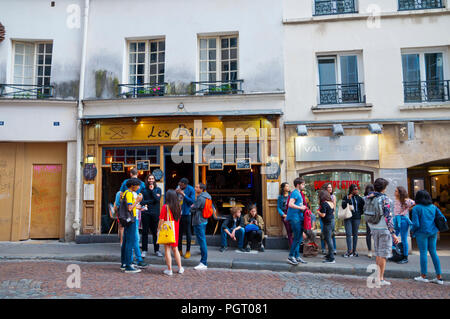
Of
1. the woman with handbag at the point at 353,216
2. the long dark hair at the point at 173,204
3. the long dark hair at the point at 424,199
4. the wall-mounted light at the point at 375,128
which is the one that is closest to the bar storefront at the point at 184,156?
the woman with handbag at the point at 353,216

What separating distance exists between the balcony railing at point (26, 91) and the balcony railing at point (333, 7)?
28.0 feet

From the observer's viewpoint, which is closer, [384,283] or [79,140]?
[384,283]

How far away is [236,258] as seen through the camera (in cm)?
770

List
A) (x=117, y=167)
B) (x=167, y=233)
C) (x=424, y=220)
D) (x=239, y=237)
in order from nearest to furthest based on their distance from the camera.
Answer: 1. (x=424, y=220)
2. (x=167, y=233)
3. (x=239, y=237)
4. (x=117, y=167)

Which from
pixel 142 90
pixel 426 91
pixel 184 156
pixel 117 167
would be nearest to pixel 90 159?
pixel 117 167

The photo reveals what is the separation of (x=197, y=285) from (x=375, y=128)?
6411mm

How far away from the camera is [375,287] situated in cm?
582

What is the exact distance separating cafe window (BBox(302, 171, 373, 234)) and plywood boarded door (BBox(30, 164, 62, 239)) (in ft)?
25.1

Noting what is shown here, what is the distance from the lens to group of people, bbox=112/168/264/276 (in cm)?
648

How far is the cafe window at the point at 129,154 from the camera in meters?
10.0

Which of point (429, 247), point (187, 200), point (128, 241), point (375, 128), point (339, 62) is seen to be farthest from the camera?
point (339, 62)

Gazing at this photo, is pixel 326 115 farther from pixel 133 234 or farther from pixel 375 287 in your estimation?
pixel 133 234

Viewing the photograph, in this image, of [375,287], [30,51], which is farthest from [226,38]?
[375,287]

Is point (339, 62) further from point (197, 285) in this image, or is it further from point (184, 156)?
point (197, 285)
